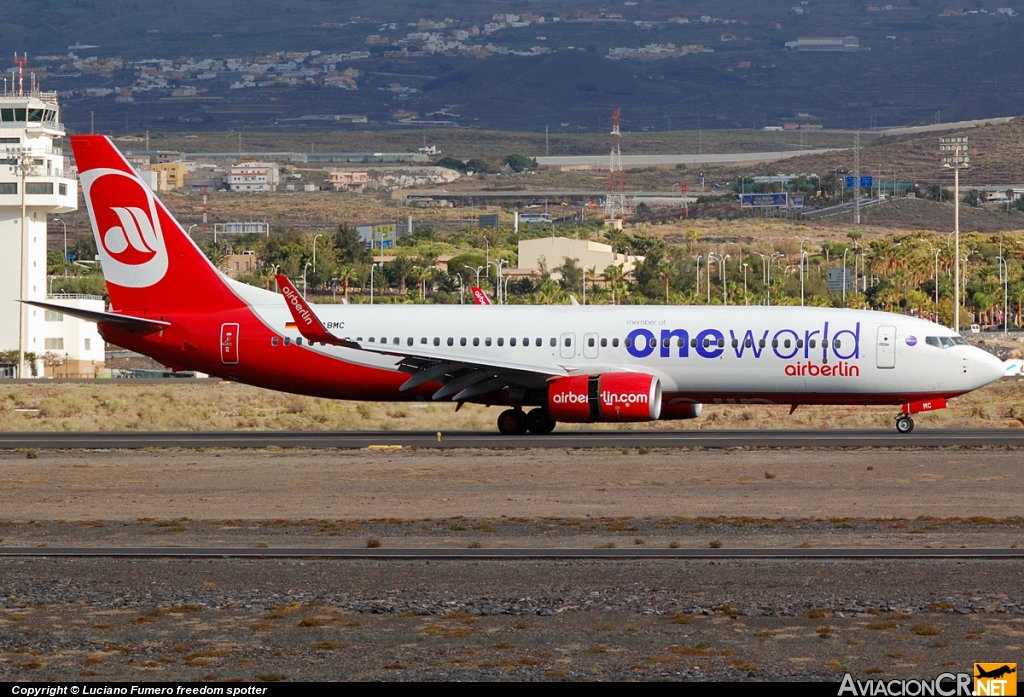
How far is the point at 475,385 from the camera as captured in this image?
1459 inches

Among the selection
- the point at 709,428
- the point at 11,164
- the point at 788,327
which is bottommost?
the point at 709,428

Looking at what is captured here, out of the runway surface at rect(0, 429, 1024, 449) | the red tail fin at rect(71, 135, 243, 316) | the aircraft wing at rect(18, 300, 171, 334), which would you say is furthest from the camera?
the red tail fin at rect(71, 135, 243, 316)

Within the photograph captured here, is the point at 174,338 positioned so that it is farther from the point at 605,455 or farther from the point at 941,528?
the point at 941,528

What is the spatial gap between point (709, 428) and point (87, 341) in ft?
188

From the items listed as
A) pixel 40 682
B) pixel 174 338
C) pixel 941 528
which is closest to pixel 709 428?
pixel 174 338

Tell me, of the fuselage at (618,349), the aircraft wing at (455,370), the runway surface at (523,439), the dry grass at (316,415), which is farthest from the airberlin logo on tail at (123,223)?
the aircraft wing at (455,370)

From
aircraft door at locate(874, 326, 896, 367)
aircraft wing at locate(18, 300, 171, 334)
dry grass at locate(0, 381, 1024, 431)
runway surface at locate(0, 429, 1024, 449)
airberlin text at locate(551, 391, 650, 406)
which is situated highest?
aircraft wing at locate(18, 300, 171, 334)

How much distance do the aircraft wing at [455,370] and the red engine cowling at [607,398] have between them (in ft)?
2.19

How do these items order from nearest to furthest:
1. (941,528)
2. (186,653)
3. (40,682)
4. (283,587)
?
1. (40,682)
2. (186,653)
3. (283,587)
4. (941,528)

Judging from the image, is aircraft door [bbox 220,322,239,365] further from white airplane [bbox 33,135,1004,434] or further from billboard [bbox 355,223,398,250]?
billboard [bbox 355,223,398,250]

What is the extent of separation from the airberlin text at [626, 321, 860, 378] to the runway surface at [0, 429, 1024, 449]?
4.90 feet

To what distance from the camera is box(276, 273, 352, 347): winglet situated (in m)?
35.3

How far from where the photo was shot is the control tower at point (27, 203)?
83750 mm

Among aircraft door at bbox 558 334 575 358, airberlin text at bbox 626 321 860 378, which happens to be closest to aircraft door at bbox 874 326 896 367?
airberlin text at bbox 626 321 860 378
